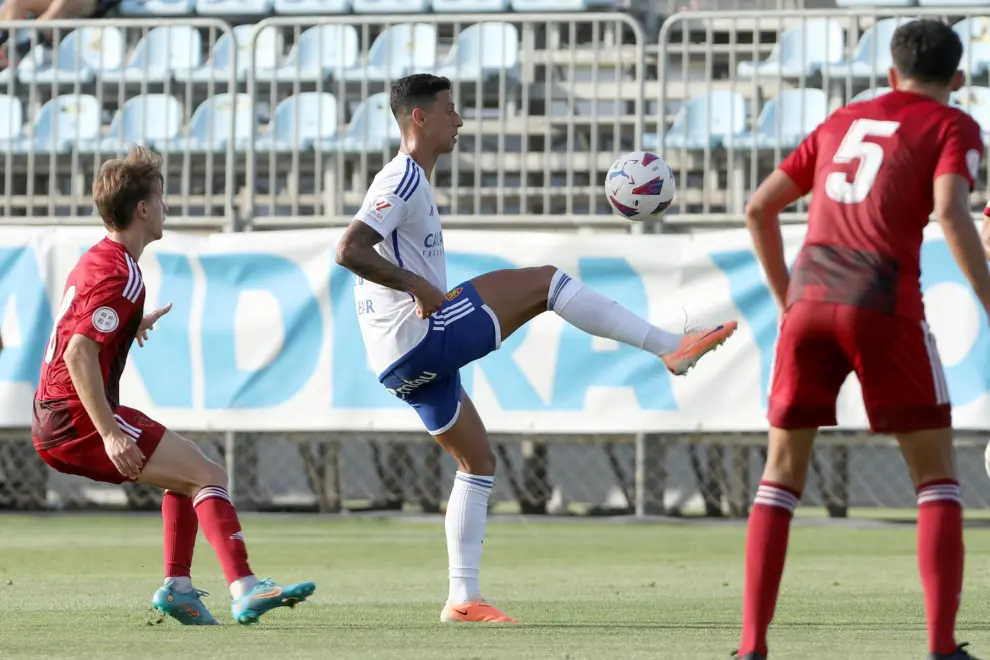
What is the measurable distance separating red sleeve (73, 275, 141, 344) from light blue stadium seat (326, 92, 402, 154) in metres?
7.85

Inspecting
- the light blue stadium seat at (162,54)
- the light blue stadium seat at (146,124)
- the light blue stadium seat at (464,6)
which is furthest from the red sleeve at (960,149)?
the light blue stadium seat at (464,6)

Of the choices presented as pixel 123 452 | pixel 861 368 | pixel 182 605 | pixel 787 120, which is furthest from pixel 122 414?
pixel 787 120

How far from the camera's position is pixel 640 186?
8.13 metres

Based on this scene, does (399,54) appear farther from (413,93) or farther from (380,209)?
(380,209)

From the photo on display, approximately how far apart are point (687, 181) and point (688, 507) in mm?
3240

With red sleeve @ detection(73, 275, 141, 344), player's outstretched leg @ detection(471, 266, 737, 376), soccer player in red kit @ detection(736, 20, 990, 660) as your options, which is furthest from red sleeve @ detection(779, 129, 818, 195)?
red sleeve @ detection(73, 275, 141, 344)

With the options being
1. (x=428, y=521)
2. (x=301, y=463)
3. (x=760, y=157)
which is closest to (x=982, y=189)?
A: (x=760, y=157)

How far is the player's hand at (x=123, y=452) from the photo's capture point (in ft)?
19.7

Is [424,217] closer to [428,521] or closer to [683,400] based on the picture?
[683,400]

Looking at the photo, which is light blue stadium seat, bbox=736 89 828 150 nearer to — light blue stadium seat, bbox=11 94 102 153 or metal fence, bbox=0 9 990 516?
metal fence, bbox=0 9 990 516

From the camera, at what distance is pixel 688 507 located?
50.2 ft

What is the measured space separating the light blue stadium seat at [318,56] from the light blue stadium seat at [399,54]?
0.55ft

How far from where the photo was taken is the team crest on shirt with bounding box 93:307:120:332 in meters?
6.10

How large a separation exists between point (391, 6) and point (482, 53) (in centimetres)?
336
